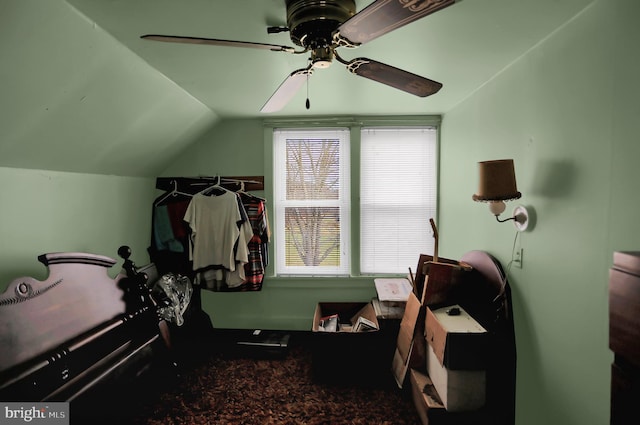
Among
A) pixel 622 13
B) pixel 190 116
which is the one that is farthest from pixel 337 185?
pixel 622 13

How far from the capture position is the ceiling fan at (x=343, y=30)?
3.16 feet

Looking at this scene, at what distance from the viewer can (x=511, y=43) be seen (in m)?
1.71

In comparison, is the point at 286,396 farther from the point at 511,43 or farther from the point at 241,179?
the point at 511,43

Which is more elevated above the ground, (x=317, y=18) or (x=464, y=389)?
(x=317, y=18)

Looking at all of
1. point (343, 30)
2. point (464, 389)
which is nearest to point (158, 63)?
point (343, 30)

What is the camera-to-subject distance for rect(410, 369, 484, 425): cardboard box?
183 centimetres

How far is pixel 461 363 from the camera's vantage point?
5.80 ft

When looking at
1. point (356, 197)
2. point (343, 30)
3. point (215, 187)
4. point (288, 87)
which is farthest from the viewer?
point (356, 197)

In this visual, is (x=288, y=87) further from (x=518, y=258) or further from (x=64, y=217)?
(x=64, y=217)

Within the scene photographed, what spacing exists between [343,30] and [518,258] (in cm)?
160

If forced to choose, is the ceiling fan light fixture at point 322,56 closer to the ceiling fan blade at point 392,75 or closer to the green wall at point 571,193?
the ceiling fan blade at point 392,75

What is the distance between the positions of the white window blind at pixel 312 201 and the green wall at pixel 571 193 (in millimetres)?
1586

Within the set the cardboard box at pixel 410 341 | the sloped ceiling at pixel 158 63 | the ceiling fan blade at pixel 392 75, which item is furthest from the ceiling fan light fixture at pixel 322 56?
the cardboard box at pixel 410 341

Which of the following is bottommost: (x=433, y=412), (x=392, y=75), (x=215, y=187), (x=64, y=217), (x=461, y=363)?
(x=433, y=412)
